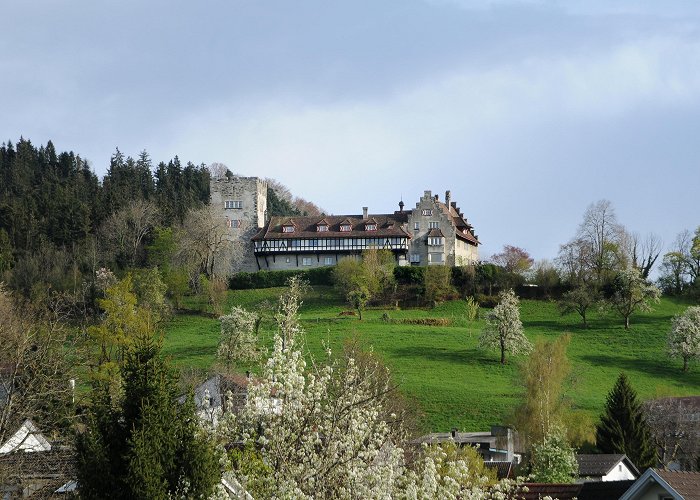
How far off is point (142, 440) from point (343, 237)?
73.9m

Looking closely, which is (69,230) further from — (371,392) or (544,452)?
(371,392)

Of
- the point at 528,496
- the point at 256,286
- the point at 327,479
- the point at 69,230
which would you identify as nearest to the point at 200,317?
the point at 256,286

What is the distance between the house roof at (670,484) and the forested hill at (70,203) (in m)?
64.3

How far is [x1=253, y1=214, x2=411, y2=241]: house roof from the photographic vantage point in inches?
3561

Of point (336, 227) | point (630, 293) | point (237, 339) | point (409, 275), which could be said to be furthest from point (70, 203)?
point (630, 293)

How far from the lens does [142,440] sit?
55.3ft

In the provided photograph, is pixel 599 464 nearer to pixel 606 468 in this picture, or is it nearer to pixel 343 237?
pixel 606 468

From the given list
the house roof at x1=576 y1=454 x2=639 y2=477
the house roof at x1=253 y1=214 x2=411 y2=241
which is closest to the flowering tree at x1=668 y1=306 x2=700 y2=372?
the house roof at x1=576 y1=454 x2=639 y2=477

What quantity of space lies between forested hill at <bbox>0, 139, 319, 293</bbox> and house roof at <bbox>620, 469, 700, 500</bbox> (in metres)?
64.3

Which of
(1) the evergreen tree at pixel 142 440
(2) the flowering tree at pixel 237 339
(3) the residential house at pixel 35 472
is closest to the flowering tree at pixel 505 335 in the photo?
(2) the flowering tree at pixel 237 339

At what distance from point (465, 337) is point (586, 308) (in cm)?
1255

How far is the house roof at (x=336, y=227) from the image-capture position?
9044cm

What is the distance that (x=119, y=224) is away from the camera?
92938mm

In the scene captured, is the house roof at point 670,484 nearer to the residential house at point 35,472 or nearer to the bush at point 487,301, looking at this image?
the residential house at point 35,472
